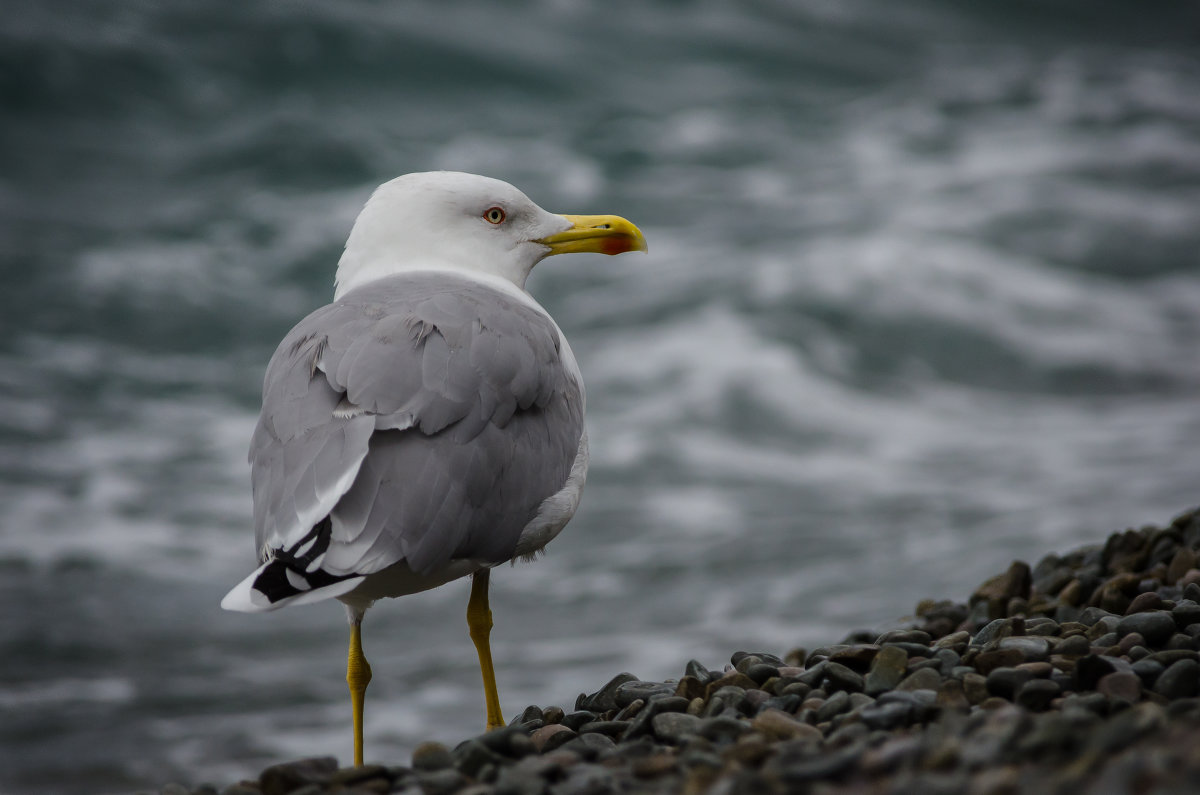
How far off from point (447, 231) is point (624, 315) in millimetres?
8686

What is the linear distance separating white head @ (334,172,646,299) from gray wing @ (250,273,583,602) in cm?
65

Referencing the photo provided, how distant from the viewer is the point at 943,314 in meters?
13.3

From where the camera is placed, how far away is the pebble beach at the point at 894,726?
2543 mm

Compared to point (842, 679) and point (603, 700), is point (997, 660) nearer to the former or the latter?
point (842, 679)

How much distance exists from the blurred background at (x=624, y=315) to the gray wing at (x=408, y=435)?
2.99 meters

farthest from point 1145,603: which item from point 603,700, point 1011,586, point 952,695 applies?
point 603,700

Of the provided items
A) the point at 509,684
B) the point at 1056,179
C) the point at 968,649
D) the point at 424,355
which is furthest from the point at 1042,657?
the point at 1056,179

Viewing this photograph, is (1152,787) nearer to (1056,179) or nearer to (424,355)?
(424,355)

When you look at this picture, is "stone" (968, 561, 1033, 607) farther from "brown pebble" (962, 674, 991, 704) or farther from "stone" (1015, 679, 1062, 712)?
"stone" (1015, 679, 1062, 712)

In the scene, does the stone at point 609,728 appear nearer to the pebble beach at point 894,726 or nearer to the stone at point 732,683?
the pebble beach at point 894,726

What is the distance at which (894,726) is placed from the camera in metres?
3.19

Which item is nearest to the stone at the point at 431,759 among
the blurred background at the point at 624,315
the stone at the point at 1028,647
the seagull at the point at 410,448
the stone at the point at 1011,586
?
the seagull at the point at 410,448

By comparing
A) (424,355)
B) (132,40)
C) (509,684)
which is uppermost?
(132,40)

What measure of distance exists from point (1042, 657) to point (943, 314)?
396 inches
